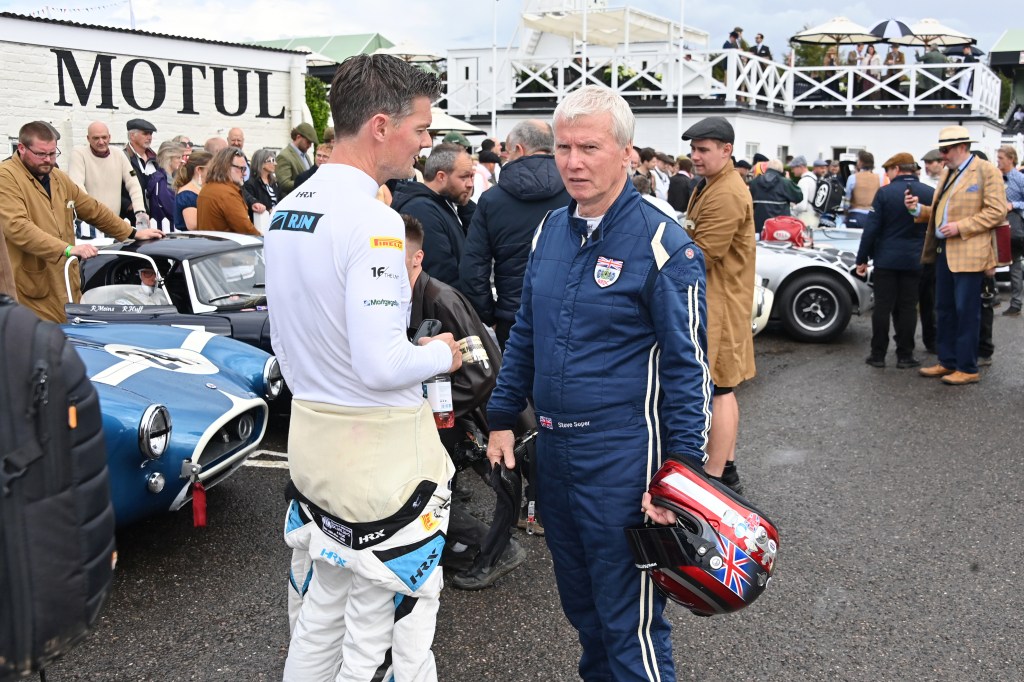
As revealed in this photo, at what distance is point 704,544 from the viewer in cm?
242

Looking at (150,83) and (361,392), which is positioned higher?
(150,83)

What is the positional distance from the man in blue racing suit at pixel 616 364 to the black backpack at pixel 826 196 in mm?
13575

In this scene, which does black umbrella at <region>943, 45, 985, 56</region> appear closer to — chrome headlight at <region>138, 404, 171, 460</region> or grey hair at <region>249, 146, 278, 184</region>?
grey hair at <region>249, 146, 278, 184</region>

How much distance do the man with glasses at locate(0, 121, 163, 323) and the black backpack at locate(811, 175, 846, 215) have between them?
12284mm

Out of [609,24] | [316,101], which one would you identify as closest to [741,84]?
[609,24]

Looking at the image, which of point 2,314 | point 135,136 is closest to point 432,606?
point 2,314

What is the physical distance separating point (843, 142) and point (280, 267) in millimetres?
22439

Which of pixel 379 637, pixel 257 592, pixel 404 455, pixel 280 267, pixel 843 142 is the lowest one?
pixel 257 592

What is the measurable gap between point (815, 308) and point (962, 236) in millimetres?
2312

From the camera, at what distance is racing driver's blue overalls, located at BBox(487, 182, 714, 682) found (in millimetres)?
2520

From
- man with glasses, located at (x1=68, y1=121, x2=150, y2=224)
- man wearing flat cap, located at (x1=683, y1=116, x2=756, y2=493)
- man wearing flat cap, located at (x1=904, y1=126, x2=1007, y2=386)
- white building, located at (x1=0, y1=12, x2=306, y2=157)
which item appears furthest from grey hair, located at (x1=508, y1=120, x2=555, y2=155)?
white building, located at (x1=0, y1=12, x2=306, y2=157)

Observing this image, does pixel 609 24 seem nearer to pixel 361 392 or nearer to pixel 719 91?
pixel 719 91

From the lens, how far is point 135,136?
9.38 metres

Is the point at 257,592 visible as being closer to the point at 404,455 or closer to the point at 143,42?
the point at 404,455
